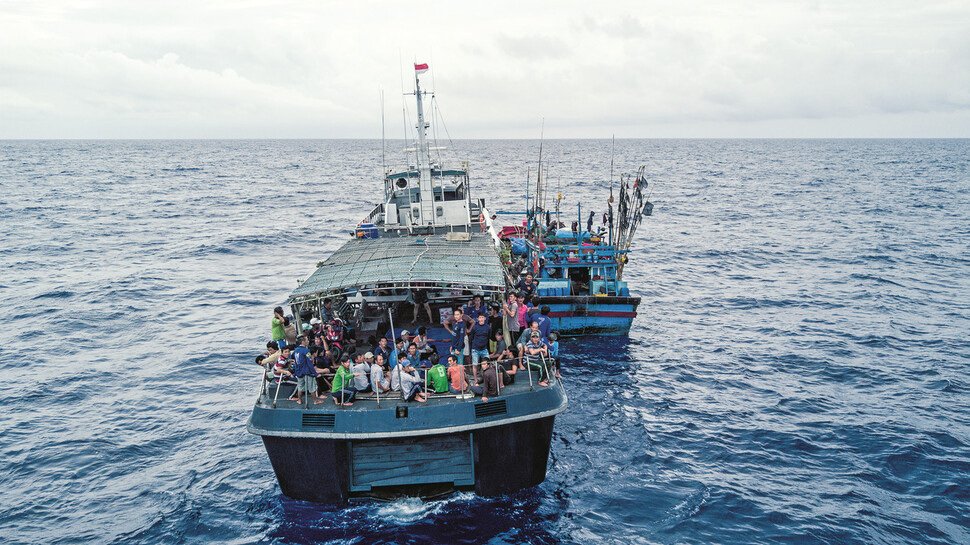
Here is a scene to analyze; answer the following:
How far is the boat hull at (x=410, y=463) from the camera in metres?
14.0

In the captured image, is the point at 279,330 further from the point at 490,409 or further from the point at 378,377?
the point at 490,409

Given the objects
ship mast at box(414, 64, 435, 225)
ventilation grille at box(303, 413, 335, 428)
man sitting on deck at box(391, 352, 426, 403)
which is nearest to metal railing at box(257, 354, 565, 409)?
man sitting on deck at box(391, 352, 426, 403)

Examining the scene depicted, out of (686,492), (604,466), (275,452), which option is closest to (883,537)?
(686,492)

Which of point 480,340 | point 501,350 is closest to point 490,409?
point 480,340

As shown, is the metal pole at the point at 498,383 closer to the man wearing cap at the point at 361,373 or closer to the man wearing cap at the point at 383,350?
the man wearing cap at the point at 383,350

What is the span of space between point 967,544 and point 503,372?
11.1 metres

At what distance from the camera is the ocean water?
14.7 metres

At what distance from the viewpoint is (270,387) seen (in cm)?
1459

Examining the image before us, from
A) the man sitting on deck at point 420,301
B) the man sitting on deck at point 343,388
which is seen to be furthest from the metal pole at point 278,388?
the man sitting on deck at point 420,301

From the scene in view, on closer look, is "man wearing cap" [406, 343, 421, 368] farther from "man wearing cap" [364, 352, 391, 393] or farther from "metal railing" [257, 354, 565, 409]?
"man wearing cap" [364, 352, 391, 393]

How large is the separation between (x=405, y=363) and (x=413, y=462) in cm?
231

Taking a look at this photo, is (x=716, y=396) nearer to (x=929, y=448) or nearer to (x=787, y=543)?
(x=929, y=448)

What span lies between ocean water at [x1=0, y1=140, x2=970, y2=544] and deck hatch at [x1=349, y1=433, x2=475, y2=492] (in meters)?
0.77

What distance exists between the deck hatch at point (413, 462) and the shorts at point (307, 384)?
5.18ft
